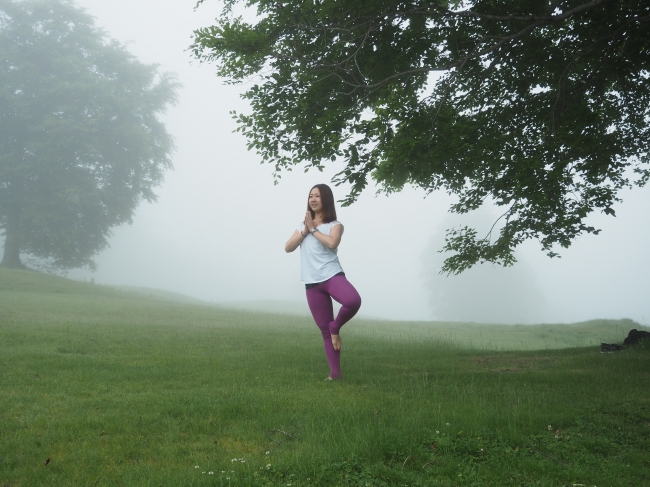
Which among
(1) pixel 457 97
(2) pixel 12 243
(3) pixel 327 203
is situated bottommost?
(3) pixel 327 203

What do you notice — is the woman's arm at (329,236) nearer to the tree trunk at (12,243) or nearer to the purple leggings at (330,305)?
the purple leggings at (330,305)

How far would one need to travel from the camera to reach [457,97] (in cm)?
1087

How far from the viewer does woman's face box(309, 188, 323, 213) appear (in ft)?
24.8

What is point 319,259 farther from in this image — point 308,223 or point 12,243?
point 12,243

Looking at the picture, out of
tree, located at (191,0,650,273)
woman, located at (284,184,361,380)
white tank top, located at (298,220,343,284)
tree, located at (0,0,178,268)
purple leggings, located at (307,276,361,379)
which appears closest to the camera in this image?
purple leggings, located at (307,276,361,379)

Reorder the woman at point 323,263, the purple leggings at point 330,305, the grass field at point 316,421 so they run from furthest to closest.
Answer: the woman at point 323,263
the purple leggings at point 330,305
the grass field at point 316,421

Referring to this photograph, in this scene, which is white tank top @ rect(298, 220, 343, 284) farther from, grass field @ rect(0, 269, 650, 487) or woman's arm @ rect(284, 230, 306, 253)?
grass field @ rect(0, 269, 650, 487)

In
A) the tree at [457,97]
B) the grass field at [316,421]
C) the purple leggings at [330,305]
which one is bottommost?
the grass field at [316,421]

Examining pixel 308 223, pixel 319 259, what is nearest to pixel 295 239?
pixel 308 223

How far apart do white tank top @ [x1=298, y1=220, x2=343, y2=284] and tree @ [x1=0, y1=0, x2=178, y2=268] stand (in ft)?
107

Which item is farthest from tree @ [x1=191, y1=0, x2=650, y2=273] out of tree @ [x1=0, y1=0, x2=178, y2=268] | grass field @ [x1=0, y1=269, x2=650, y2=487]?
tree @ [x1=0, y1=0, x2=178, y2=268]

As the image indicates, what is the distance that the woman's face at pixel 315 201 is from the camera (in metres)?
7.57

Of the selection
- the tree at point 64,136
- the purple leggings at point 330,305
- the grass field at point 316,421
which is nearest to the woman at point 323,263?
the purple leggings at point 330,305

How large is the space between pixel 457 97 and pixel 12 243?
1452 inches
